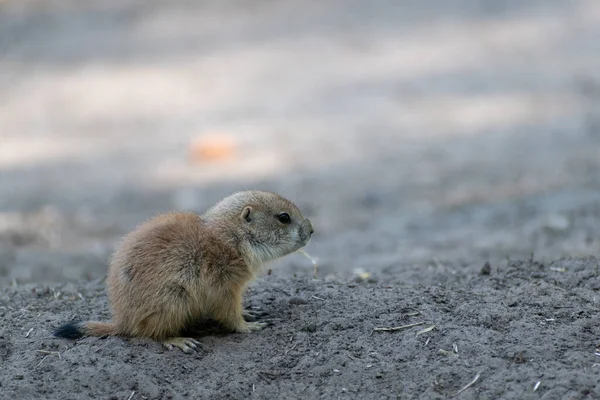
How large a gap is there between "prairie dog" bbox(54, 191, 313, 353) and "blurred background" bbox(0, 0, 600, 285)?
1.71 metres

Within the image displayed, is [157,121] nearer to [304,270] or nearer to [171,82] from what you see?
[171,82]

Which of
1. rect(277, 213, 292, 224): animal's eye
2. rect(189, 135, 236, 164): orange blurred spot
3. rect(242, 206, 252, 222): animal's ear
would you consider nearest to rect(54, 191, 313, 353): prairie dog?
rect(242, 206, 252, 222): animal's ear

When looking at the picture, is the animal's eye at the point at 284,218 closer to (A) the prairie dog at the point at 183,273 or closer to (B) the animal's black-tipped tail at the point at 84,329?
(A) the prairie dog at the point at 183,273

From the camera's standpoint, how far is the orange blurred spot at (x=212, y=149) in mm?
13375

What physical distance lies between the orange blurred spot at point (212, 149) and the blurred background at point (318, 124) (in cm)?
3

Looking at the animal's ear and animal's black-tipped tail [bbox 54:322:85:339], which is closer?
animal's black-tipped tail [bbox 54:322:85:339]

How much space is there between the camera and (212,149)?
13.6 metres

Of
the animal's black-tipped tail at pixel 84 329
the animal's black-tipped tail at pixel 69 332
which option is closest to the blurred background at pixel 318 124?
the animal's black-tipped tail at pixel 84 329

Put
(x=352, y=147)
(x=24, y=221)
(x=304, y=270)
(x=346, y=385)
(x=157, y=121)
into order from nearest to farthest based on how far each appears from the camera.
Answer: (x=346, y=385), (x=304, y=270), (x=24, y=221), (x=352, y=147), (x=157, y=121)

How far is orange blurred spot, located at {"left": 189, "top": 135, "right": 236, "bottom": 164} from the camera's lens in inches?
527

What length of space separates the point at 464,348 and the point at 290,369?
93 cm

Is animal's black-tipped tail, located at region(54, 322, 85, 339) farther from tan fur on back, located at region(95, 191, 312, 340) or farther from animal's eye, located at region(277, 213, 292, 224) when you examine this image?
animal's eye, located at region(277, 213, 292, 224)

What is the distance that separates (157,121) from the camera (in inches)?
591

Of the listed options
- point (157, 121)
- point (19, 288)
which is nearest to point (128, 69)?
point (157, 121)
